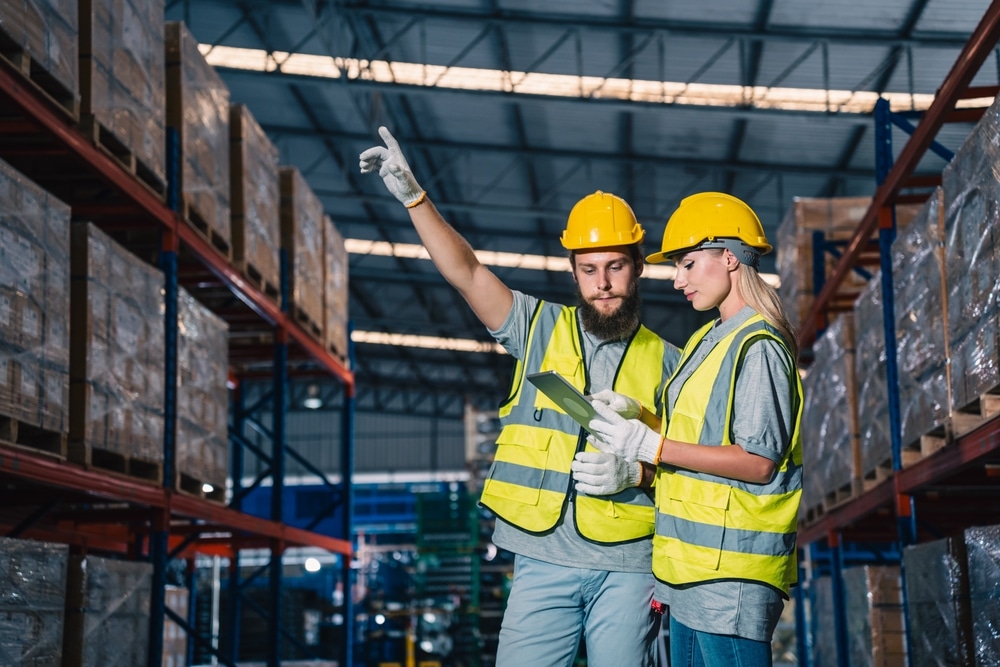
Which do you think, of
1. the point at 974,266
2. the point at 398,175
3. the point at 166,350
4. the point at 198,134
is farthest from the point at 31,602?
the point at 974,266

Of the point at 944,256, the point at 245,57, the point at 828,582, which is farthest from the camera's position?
the point at 245,57

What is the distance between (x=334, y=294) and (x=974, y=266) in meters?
8.16

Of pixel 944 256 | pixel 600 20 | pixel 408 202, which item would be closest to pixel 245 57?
pixel 600 20

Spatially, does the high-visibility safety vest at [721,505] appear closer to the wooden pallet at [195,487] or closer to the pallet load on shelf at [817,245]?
the wooden pallet at [195,487]

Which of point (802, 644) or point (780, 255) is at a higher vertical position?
point (780, 255)

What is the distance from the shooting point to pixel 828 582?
998cm

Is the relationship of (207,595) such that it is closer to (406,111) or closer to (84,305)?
(406,111)

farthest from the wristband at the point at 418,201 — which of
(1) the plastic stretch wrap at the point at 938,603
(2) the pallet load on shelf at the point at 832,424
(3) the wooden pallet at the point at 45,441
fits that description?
(2) the pallet load on shelf at the point at 832,424

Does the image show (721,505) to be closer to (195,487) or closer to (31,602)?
(31,602)

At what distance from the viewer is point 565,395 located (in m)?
3.22

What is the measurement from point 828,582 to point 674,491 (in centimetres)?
749

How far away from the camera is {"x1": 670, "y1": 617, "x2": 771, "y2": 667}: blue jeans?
9.49 feet

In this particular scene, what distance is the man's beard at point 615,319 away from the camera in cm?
378

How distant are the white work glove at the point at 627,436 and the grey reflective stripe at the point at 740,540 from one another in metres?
0.23
